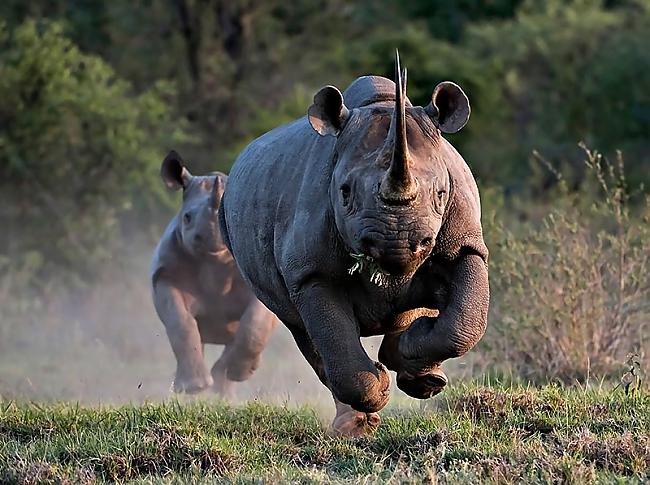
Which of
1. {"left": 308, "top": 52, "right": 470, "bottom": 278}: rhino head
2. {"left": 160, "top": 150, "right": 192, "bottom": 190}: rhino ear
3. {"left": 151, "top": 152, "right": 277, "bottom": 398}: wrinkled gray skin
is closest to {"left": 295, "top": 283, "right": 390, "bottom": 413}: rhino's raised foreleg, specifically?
{"left": 308, "top": 52, "right": 470, "bottom": 278}: rhino head

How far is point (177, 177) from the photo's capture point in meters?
11.0

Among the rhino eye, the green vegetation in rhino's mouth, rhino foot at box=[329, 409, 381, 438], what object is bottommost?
rhino foot at box=[329, 409, 381, 438]

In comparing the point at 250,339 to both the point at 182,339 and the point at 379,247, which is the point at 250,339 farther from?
the point at 379,247

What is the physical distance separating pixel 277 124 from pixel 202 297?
37.8 ft

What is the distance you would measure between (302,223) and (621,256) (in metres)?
3.31

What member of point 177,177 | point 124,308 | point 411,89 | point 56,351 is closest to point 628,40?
point 411,89

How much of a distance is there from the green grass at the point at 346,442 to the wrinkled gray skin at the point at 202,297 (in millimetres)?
2475

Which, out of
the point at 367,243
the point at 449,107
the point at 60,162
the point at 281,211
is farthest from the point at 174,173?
the point at 60,162

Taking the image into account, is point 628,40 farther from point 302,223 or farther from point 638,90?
point 302,223

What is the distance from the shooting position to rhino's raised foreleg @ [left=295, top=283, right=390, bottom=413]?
6.49m

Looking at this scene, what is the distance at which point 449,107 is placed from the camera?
21.2 feet

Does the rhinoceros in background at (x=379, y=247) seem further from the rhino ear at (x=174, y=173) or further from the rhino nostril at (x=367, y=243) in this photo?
the rhino ear at (x=174, y=173)

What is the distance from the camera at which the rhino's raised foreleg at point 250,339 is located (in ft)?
33.1

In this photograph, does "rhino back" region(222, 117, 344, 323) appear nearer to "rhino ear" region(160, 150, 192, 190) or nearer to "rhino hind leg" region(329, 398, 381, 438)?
"rhino hind leg" region(329, 398, 381, 438)
